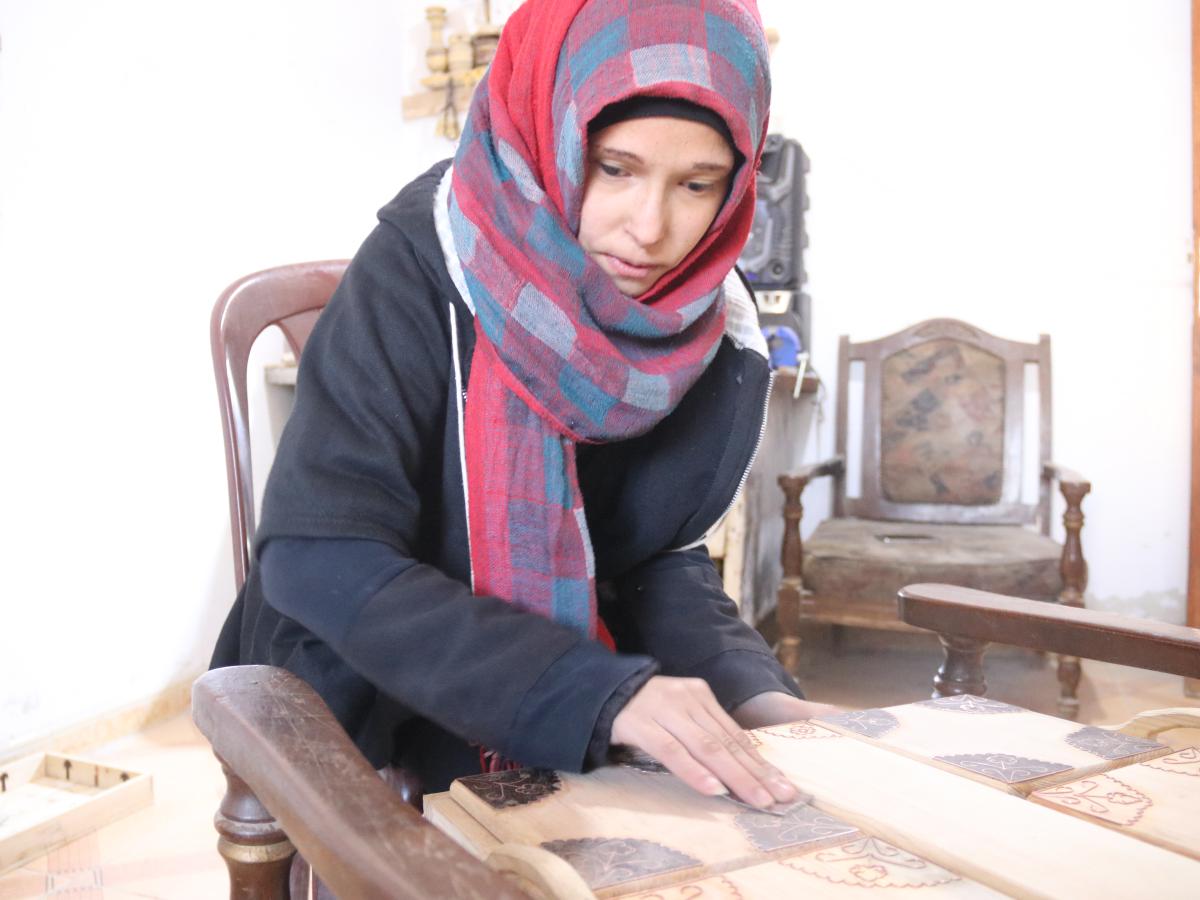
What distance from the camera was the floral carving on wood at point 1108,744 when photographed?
0.81 meters

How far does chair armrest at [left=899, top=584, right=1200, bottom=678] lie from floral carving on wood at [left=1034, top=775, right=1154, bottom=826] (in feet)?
0.69

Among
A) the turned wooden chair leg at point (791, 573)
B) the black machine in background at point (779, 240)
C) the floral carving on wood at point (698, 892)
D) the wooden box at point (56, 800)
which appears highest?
the black machine in background at point (779, 240)

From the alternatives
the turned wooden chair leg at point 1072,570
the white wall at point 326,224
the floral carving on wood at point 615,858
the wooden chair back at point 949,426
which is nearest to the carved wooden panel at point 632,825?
the floral carving on wood at point 615,858

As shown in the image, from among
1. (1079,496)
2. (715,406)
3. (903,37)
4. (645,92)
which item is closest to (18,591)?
(715,406)

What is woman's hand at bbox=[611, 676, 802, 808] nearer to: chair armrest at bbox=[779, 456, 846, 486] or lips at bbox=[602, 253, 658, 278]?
lips at bbox=[602, 253, 658, 278]

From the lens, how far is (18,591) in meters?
2.43

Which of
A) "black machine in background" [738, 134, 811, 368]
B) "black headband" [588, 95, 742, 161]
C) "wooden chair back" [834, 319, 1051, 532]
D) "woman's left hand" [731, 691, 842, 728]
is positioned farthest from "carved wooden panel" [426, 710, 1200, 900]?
"black machine in background" [738, 134, 811, 368]

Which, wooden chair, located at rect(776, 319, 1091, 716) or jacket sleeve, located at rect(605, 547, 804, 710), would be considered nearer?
jacket sleeve, located at rect(605, 547, 804, 710)

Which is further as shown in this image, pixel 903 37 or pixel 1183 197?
pixel 903 37

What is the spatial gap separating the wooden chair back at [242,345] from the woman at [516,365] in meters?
0.20

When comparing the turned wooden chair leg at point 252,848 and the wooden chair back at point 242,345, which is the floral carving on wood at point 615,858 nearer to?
the turned wooden chair leg at point 252,848

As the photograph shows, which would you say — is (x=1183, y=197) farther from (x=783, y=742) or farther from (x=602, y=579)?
(x=783, y=742)

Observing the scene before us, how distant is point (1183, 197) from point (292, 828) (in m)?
3.75

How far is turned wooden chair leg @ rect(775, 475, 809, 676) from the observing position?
2.93m
